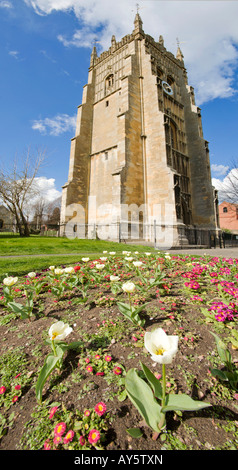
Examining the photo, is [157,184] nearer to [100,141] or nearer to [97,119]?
[100,141]

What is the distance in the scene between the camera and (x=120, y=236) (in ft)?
43.1

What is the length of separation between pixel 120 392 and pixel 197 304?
5.34ft

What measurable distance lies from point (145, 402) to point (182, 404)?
212mm

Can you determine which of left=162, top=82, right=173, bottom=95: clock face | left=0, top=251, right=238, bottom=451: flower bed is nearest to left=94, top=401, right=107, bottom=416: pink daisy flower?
left=0, top=251, right=238, bottom=451: flower bed

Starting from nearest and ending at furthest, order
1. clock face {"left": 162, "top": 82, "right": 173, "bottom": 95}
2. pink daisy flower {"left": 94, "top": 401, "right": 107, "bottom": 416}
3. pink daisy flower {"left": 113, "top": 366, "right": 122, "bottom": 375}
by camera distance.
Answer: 1. pink daisy flower {"left": 94, "top": 401, "right": 107, "bottom": 416}
2. pink daisy flower {"left": 113, "top": 366, "right": 122, "bottom": 375}
3. clock face {"left": 162, "top": 82, "right": 173, "bottom": 95}

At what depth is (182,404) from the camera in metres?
1.01

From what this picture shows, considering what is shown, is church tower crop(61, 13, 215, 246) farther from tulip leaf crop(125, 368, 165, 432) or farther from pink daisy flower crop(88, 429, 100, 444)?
pink daisy flower crop(88, 429, 100, 444)

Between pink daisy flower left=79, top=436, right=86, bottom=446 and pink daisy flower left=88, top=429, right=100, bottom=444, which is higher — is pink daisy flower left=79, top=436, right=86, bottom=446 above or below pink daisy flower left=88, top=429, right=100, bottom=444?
below

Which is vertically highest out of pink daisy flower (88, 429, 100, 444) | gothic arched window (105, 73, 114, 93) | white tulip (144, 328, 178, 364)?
gothic arched window (105, 73, 114, 93)

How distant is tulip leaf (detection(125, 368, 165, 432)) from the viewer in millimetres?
1038

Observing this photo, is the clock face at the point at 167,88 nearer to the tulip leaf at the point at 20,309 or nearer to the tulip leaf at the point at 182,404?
the tulip leaf at the point at 20,309

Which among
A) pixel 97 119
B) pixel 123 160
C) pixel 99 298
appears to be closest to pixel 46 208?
pixel 97 119

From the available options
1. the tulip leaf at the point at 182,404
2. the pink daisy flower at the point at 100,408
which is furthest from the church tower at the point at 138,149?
the tulip leaf at the point at 182,404

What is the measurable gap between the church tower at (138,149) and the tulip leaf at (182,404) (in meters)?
12.1
